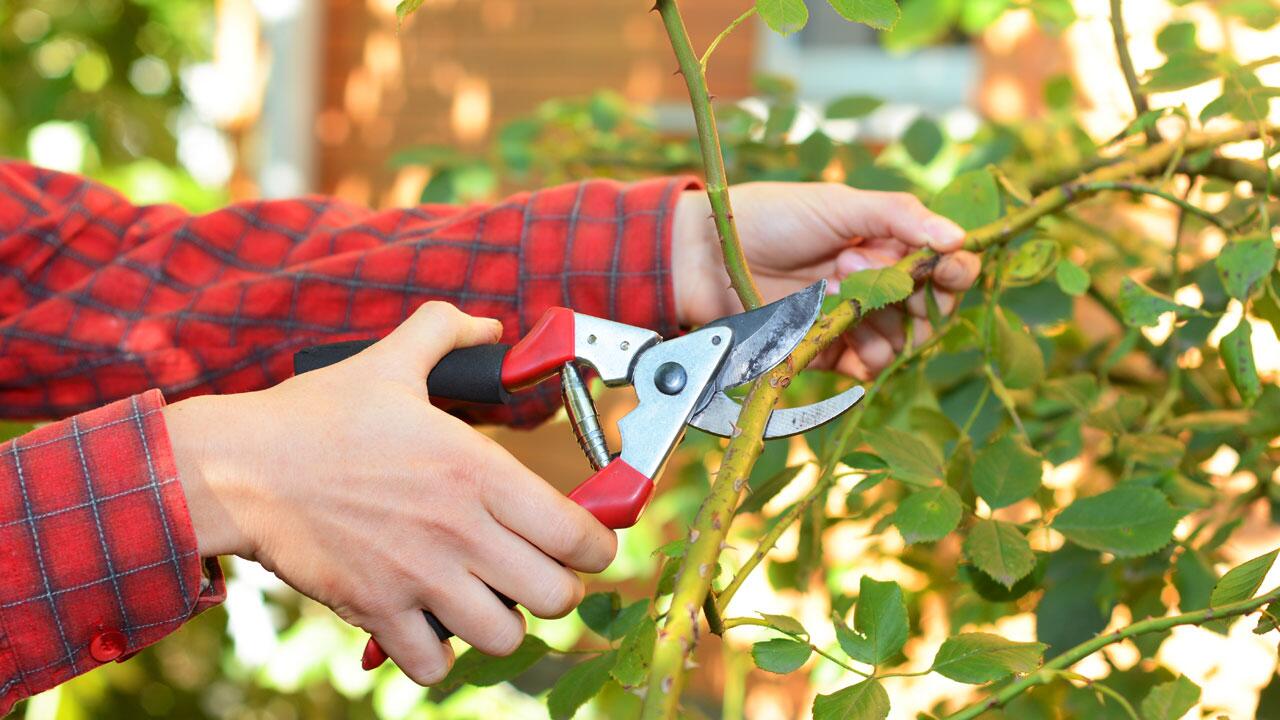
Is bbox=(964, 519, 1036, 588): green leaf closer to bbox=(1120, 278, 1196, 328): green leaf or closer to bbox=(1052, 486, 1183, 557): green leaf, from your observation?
bbox=(1052, 486, 1183, 557): green leaf

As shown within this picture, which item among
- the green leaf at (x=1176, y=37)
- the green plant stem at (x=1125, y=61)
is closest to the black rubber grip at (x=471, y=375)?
the green plant stem at (x=1125, y=61)

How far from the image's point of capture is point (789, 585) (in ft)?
4.01

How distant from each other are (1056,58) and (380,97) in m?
2.01

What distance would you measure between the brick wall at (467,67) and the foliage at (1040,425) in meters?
1.80

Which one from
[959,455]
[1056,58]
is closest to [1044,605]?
[959,455]

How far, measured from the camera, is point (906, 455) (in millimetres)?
718

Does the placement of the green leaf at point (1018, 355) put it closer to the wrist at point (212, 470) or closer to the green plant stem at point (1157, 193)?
the green plant stem at point (1157, 193)

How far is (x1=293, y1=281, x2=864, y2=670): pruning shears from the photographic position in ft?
2.45

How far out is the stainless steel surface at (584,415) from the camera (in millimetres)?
766

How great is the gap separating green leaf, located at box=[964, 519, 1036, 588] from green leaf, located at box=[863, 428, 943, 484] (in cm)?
5

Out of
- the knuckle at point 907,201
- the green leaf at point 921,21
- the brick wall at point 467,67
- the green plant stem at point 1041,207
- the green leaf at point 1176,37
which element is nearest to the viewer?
→ the green plant stem at point 1041,207

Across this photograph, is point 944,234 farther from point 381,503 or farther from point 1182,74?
point 381,503

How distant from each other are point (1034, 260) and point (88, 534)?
0.69 meters

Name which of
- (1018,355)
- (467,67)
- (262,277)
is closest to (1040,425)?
(1018,355)
